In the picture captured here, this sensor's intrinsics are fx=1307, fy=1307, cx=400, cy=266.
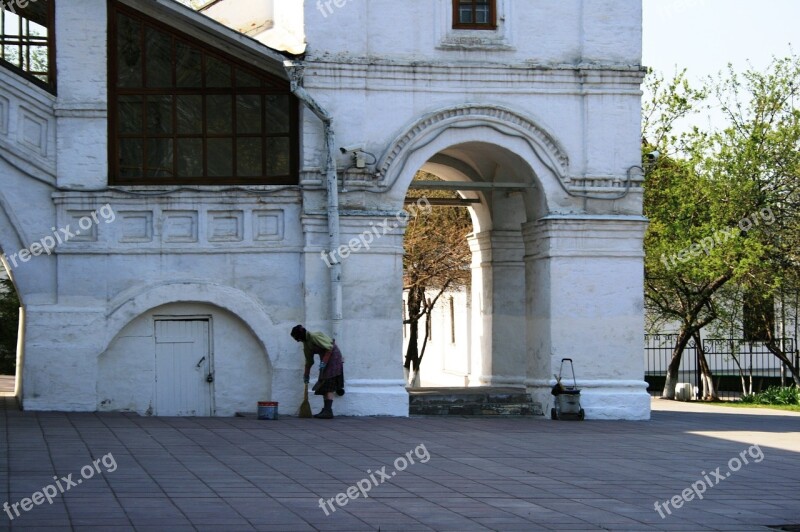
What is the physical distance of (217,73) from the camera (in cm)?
2183

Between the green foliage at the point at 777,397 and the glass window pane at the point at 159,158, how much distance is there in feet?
58.1

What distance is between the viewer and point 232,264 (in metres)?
21.5

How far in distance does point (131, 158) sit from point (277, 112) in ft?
8.34

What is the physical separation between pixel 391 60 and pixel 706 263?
1410 cm

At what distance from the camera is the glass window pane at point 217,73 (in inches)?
858

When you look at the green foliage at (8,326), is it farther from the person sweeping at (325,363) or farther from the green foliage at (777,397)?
the green foliage at (777,397)

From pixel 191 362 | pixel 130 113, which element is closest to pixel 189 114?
pixel 130 113

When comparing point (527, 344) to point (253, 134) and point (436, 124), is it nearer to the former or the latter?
point (436, 124)

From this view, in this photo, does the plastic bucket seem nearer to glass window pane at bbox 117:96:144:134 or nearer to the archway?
the archway

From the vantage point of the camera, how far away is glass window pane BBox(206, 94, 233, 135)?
2178 cm

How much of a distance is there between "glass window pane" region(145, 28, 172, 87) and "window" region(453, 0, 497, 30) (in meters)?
4.83
